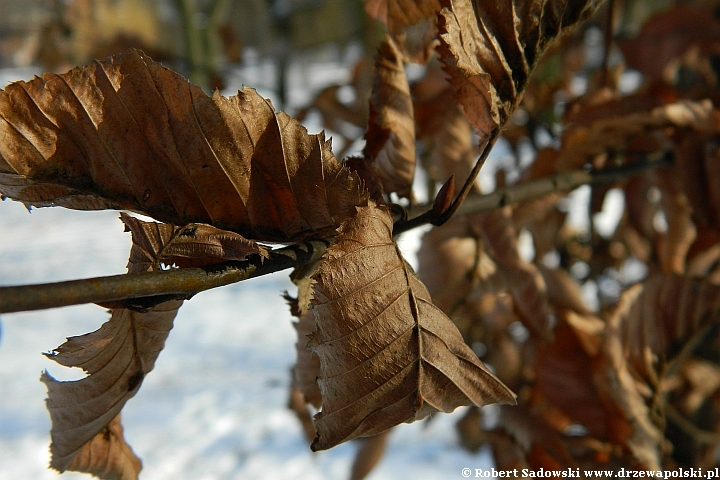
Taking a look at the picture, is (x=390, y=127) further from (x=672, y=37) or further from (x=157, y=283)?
(x=672, y=37)

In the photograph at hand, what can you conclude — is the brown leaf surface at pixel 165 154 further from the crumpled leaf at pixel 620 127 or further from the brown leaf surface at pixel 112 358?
the crumpled leaf at pixel 620 127

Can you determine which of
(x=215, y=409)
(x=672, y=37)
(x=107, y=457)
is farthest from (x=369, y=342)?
(x=215, y=409)

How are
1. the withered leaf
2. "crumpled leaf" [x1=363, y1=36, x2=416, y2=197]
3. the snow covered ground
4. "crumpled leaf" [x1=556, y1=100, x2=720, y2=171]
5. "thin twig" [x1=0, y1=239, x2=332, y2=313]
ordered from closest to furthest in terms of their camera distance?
"thin twig" [x1=0, y1=239, x2=332, y2=313]
the withered leaf
"crumpled leaf" [x1=363, y1=36, x2=416, y2=197]
"crumpled leaf" [x1=556, y1=100, x2=720, y2=171]
the snow covered ground

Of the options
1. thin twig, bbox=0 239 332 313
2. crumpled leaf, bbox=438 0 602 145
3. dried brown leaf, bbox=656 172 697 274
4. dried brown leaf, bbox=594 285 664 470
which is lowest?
dried brown leaf, bbox=594 285 664 470

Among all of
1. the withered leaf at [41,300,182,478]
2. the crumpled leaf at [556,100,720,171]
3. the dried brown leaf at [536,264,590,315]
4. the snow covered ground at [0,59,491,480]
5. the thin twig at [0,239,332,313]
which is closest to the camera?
the thin twig at [0,239,332,313]

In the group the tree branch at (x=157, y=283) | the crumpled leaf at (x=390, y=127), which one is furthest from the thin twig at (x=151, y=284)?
the crumpled leaf at (x=390, y=127)

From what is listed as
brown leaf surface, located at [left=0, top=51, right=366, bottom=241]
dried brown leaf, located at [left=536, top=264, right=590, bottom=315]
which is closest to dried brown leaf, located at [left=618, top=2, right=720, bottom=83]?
dried brown leaf, located at [left=536, top=264, right=590, bottom=315]

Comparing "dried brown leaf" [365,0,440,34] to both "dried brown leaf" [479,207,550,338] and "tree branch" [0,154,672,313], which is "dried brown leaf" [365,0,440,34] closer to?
"tree branch" [0,154,672,313]
